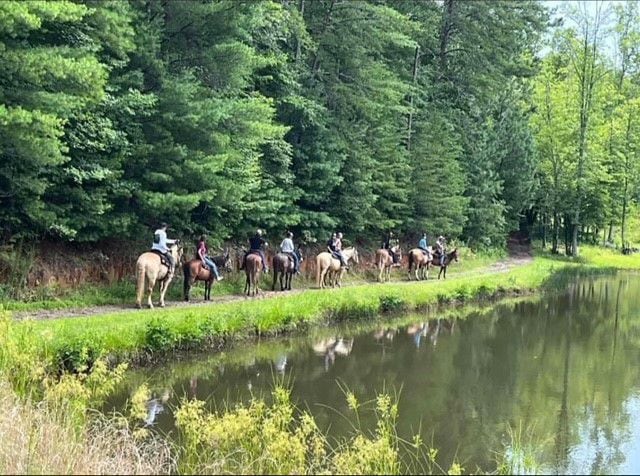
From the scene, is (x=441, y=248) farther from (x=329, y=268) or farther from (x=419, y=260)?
(x=329, y=268)

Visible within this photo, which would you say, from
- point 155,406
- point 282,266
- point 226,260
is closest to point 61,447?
point 155,406

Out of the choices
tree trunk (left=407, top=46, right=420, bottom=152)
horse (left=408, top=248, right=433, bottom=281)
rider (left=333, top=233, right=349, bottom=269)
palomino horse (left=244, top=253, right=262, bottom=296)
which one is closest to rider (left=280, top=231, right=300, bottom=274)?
palomino horse (left=244, top=253, right=262, bottom=296)

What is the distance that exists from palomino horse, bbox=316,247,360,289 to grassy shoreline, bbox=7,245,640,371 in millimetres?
2051

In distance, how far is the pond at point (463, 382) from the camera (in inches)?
348

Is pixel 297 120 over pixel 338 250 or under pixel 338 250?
over

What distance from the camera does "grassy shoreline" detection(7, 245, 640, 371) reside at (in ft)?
34.6

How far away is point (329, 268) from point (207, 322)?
9.29 m

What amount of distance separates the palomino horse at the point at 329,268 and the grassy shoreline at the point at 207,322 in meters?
2.05

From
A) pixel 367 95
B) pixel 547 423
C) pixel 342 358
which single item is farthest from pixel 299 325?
pixel 367 95

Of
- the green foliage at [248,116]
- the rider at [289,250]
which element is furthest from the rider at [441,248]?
the rider at [289,250]

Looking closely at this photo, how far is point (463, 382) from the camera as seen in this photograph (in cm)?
1229

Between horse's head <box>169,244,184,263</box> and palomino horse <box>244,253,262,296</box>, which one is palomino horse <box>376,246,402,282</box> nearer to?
palomino horse <box>244,253,262,296</box>

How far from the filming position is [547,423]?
32.0 ft

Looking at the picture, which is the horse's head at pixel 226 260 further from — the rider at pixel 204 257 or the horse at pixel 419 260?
the horse at pixel 419 260
